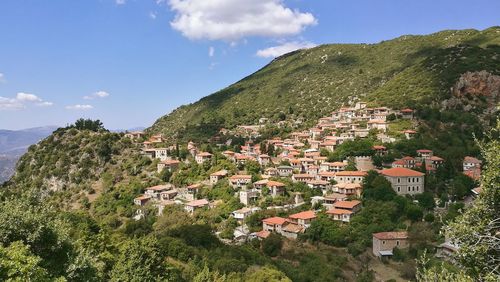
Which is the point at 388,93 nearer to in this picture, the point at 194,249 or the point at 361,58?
the point at 361,58

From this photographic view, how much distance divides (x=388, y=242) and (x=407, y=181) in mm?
10961

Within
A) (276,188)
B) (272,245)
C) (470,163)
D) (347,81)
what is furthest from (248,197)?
(347,81)

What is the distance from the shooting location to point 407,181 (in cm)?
4403

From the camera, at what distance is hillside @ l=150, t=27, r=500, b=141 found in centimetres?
7131

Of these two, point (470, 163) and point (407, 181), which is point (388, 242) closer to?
point (407, 181)

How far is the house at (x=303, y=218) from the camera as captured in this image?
4047 centimetres

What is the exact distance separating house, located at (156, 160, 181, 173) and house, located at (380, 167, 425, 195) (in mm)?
31937

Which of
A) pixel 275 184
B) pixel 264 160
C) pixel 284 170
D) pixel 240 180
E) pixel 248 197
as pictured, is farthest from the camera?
pixel 264 160

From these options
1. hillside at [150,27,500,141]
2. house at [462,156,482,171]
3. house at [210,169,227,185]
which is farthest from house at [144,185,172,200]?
house at [462,156,482,171]

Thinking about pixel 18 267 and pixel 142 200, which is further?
pixel 142 200

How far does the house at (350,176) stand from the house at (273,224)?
410 inches

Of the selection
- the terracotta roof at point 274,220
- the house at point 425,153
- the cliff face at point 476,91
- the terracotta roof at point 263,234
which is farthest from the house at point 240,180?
the cliff face at point 476,91

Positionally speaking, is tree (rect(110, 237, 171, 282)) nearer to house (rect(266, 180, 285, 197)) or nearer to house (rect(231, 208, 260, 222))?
house (rect(231, 208, 260, 222))

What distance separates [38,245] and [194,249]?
722 inches
